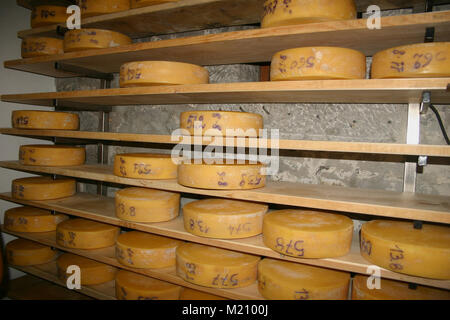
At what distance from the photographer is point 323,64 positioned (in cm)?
134

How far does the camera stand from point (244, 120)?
1.63 meters

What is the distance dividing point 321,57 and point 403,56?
33cm

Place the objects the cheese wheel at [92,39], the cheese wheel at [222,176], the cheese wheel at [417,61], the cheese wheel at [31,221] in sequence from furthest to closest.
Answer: the cheese wheel at [31,221]
the cheese wheel at [92,39]
the cheese wheel at [222,176]
the cheese wheel at [417,61]

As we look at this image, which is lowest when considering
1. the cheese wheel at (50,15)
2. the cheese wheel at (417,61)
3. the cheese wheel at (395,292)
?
the cheese wheel at (395,292)

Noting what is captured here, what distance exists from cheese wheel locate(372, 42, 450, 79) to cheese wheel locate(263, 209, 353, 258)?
75 cm

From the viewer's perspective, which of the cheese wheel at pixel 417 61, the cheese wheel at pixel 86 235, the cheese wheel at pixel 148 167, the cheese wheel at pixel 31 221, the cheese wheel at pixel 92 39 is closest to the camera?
the cheese wheel at pixel 417 61

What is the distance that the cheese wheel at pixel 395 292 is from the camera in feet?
4.53

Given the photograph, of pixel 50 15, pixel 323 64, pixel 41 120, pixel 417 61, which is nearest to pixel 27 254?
pixel 41 120

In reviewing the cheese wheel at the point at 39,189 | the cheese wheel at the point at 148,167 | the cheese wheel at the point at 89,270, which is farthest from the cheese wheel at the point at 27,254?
the cheese wheel at the point at 148,167

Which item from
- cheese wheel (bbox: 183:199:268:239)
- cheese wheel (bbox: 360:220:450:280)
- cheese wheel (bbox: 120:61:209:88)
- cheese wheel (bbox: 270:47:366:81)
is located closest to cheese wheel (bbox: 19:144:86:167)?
cheese wheel (bbox: 120:61:209:88)

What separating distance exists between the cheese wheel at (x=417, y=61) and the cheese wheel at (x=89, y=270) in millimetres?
2150

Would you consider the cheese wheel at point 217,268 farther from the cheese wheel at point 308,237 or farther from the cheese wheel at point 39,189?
the cheese wheel at point 39,189

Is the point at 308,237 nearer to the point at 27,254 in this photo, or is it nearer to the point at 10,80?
the point at 27,254

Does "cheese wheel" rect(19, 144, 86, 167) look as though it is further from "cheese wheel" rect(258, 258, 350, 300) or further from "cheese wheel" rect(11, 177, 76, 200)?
"cheese wheel" rect(258, 258, 350, 300)
